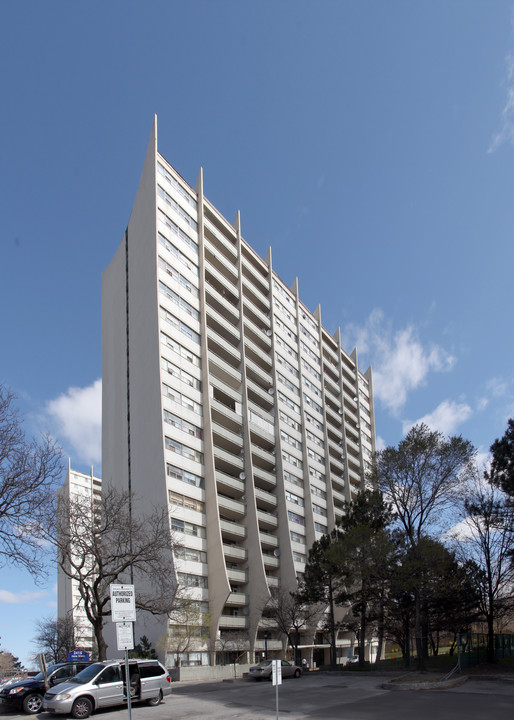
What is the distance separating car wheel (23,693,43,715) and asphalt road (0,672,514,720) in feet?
1.09

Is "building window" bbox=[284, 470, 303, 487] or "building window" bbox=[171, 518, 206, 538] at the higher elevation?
"building window" bbox=[284, 470, 303, 487]

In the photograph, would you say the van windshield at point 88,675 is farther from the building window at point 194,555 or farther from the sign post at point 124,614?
the building window at point 194,555

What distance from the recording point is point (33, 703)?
1833 centimetres

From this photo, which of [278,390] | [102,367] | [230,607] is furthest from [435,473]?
[102,367]

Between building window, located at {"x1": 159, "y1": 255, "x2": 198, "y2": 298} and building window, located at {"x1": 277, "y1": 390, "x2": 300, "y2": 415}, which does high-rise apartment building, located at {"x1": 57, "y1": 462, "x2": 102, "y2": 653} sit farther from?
building window, located at {"x1": 159, "y1": 255, "x2": 198, "y2": 298}

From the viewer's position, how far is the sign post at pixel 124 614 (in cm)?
1068

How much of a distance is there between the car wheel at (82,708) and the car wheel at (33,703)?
265cm

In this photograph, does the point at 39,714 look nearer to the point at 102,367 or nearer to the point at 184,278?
the point at 184,278

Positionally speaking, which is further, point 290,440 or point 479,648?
point 290,440

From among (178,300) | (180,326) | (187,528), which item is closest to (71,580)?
(187,528)

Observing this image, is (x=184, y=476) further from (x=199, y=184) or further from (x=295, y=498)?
(x=199, y=184)

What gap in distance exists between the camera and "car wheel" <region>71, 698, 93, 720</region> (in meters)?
16.3

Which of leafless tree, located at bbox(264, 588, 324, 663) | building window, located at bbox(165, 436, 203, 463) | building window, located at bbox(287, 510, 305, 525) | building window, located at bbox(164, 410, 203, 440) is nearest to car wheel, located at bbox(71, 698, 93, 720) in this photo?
building window, located at bbox(165, 436, 203, 463)

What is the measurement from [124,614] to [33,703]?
10.5m
